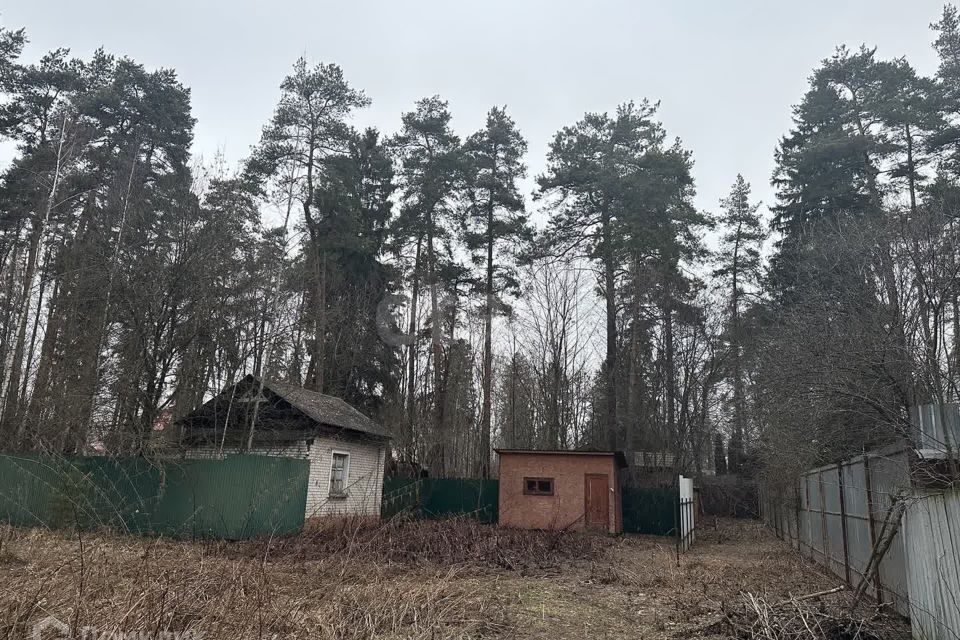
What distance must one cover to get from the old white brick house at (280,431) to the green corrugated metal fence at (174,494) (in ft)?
6.74

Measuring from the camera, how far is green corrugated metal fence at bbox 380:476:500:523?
73.0 feet

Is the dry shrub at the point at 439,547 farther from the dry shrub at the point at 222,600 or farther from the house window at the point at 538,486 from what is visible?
the house window at the point at 538,486

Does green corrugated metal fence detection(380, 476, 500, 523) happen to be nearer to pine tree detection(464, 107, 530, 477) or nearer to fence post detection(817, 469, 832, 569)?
pine tree detection(464, 107, 530, 477)

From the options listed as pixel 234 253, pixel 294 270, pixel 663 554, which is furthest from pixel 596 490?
pixel 234 253

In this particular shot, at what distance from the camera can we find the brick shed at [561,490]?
66.9 ft

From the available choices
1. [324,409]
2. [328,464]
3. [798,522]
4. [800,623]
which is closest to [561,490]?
[798,522]

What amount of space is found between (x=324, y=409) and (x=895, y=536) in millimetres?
14363

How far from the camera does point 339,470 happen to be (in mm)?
18344

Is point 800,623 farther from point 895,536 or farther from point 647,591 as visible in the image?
point 647,591

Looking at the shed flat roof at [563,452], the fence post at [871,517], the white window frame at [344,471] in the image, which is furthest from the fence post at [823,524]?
the white window frame at [344,471]

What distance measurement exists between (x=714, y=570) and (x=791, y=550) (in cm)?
574

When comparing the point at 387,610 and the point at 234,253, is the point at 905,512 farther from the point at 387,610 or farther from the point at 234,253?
the point at 234,253

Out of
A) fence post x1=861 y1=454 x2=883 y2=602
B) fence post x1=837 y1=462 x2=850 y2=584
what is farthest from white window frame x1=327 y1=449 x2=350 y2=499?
fence post x1=861 y1=454 x2=883 y2=602

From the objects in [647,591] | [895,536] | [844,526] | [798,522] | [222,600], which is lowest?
[647,591]
